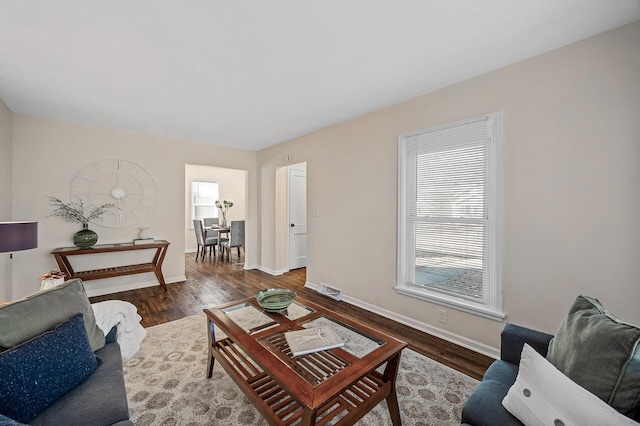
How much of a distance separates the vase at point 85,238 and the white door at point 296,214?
2940mm

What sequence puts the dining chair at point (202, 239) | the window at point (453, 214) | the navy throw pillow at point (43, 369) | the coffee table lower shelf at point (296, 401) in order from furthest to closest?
the dining chair at point (202, 239)
the window at point (453, 214)
the coffee table lower shelf at point (296, 401)
the navy throw pillow at point (43, 369)

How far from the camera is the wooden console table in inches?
132

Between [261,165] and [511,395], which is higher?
[261,165]

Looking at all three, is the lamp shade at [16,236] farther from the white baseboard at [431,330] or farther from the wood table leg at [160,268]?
the white baseboard at [431,330]

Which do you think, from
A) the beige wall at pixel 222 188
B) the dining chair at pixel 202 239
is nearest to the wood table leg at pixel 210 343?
the dining chair at pixel 202 239

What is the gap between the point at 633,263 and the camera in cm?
166

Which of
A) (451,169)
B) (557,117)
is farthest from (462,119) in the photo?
(557,117)

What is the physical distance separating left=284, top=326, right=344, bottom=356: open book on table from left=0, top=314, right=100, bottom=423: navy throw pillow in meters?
1.00

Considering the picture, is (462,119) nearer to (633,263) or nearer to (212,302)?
(633,263)

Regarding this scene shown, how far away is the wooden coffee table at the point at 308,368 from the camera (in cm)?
120

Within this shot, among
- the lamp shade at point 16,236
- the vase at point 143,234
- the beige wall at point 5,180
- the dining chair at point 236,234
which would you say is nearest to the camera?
the lamp shade at point 16,236

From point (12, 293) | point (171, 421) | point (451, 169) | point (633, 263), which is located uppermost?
point (451, 169)


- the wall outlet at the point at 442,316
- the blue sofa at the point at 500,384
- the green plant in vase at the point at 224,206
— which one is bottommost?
the wall outlet at the point at 442,316

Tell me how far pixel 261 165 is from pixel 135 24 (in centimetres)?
356
